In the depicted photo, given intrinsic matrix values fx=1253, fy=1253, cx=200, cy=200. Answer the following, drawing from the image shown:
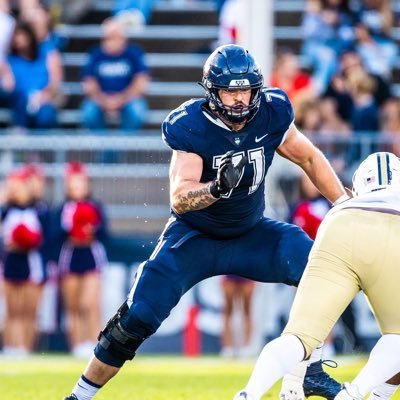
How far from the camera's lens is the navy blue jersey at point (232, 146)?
6906 mm

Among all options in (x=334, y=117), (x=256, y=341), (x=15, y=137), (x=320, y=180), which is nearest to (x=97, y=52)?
(x=15, y=137)

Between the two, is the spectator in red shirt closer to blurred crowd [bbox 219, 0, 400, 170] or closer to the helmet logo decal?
blurred crowd [bbox 219, 0, 400, 170]

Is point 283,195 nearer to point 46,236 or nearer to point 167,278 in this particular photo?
point 46,236

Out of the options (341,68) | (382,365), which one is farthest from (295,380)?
(341,68)

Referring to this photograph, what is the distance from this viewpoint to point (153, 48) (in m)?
17.2

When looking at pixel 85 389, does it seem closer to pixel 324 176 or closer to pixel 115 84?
pixel 324 176

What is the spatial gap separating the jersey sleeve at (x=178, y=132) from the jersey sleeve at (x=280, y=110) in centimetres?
50

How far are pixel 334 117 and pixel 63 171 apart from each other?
307 centimetres

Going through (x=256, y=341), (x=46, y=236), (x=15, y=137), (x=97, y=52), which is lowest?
(x=256, y=341)

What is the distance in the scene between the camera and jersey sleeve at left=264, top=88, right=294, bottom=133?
23.3 ft

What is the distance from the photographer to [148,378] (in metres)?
10.3

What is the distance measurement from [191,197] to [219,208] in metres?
0.51

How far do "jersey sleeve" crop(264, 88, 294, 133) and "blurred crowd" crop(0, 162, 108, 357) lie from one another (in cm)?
606

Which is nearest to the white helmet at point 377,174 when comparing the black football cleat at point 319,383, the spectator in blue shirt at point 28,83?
the black football cleat at point 319,383
